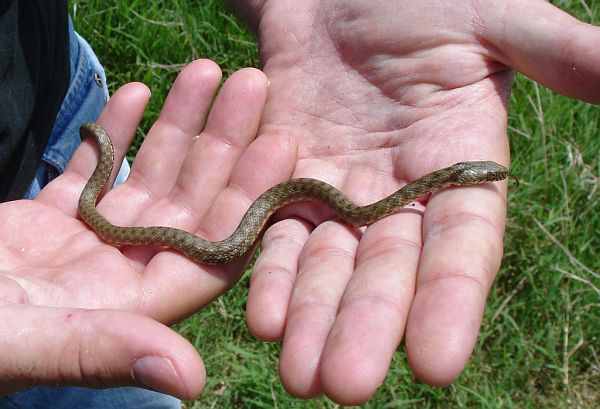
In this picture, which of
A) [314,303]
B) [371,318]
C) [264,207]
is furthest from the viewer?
[264,207]

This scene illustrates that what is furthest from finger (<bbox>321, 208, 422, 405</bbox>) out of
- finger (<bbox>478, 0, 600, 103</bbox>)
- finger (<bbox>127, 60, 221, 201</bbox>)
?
finger (<bbox>127, 60, 221, 201</bbox>)

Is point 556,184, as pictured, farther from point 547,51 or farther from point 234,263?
point 234,263

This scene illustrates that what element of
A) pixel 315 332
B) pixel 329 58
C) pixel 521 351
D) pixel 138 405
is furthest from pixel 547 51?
pixel 138 405

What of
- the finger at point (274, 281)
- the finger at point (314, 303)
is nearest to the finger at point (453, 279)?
Answer: the finger at point (314, 303)

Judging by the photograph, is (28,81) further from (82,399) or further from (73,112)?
(82,399)

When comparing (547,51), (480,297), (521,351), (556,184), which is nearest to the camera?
(480,297)

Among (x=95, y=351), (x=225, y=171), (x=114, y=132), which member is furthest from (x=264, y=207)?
(x=95, y=351)
